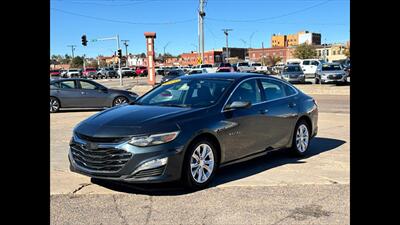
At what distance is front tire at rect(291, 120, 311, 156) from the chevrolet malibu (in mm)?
20

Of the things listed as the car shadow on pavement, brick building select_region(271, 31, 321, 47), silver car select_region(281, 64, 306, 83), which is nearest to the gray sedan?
the car shadow on pavement

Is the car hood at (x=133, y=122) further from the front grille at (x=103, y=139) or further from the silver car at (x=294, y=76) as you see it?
the silver car at (x=294, y=76)

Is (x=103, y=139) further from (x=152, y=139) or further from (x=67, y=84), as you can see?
(x=67, y=84)

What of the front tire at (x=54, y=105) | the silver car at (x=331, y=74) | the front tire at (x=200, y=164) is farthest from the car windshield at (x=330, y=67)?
the front tire at (x=200, y=164)

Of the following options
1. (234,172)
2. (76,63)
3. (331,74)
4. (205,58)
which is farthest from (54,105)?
(76,63)

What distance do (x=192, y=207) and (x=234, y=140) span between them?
5.04 feet

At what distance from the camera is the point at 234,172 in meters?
6.48

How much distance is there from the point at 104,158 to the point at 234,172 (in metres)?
2.11

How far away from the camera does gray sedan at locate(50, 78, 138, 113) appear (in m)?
16.4

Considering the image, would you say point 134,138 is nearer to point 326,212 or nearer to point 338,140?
point 326,212

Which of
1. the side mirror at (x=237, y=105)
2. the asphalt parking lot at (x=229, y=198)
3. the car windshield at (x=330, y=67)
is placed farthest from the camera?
the car windshield at (x=330, y=67)

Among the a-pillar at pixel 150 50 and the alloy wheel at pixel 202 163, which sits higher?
the a-pillar at pixel 150 50

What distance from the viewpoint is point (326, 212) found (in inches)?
179

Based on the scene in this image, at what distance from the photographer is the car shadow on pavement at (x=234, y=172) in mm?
5449
